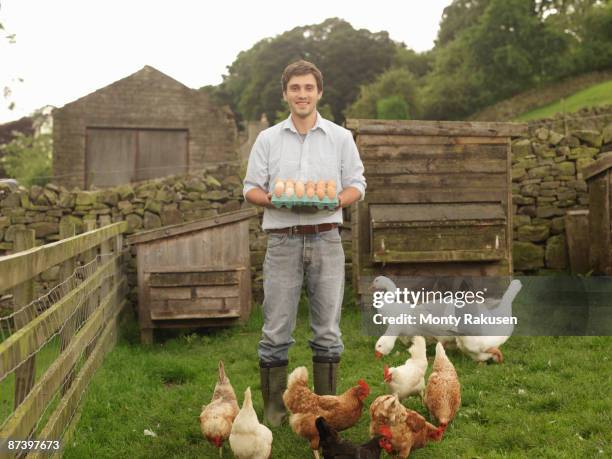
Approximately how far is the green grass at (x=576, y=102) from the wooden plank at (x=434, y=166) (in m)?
16.6

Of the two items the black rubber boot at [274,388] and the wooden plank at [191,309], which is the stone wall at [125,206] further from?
the black rubber boot at [274,388]

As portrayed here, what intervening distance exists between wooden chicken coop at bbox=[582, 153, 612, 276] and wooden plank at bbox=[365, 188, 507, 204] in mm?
1463

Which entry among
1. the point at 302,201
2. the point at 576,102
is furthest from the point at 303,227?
the point at 576,102

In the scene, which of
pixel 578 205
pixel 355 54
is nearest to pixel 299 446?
pixel 578 205

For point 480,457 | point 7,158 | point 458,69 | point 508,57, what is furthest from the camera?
point 458,69

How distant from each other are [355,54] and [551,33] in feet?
50.5

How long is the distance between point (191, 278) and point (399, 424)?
4.34m

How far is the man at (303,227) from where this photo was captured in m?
4.00

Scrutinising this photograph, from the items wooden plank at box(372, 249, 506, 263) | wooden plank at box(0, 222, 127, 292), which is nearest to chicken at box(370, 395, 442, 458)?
wooden plank at box(0, 222, 127, 292)

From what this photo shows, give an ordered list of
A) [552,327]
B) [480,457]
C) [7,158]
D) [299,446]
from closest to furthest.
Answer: [480,457], [299,446], [552,327], [7,158]

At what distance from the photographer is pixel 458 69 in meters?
35.6

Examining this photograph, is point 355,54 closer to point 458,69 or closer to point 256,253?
point 458,69

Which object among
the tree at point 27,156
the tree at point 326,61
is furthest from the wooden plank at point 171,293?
the tree at point 326,61

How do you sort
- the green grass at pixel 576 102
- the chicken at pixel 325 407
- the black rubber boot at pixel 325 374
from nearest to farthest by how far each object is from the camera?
the chicken at pixel 325 407
the black rubber boot at pixel 325 374
the green grass at pixel 576 102
